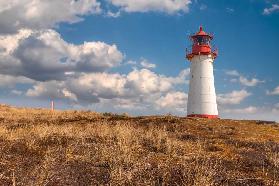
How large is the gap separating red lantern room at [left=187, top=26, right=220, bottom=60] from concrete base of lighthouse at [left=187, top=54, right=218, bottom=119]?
1.18 feet

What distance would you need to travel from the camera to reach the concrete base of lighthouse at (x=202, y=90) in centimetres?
3856

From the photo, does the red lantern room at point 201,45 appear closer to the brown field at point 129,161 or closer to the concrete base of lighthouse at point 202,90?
the concrete base of lighthouse at point 202,90

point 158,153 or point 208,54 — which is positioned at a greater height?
point 208,54

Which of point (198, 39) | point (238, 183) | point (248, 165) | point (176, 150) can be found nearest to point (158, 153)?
point (176, 150)

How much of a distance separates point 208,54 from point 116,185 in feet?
106

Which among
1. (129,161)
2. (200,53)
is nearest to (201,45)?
(200,53)

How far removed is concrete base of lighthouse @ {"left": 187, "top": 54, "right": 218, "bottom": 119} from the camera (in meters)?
38.6

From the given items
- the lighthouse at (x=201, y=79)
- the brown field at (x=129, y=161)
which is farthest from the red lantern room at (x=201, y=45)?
the brown field at (x=129, y=161)

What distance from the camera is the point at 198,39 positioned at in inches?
1614

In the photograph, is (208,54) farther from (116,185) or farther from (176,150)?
(116,185)

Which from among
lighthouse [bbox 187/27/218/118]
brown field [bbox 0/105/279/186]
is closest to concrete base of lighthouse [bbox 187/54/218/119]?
lighthouse [bbox 187/27/218/118]

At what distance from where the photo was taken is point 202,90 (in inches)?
1538

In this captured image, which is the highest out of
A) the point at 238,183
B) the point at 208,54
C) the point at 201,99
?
the point at 208,54

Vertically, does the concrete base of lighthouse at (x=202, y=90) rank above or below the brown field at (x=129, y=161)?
above
